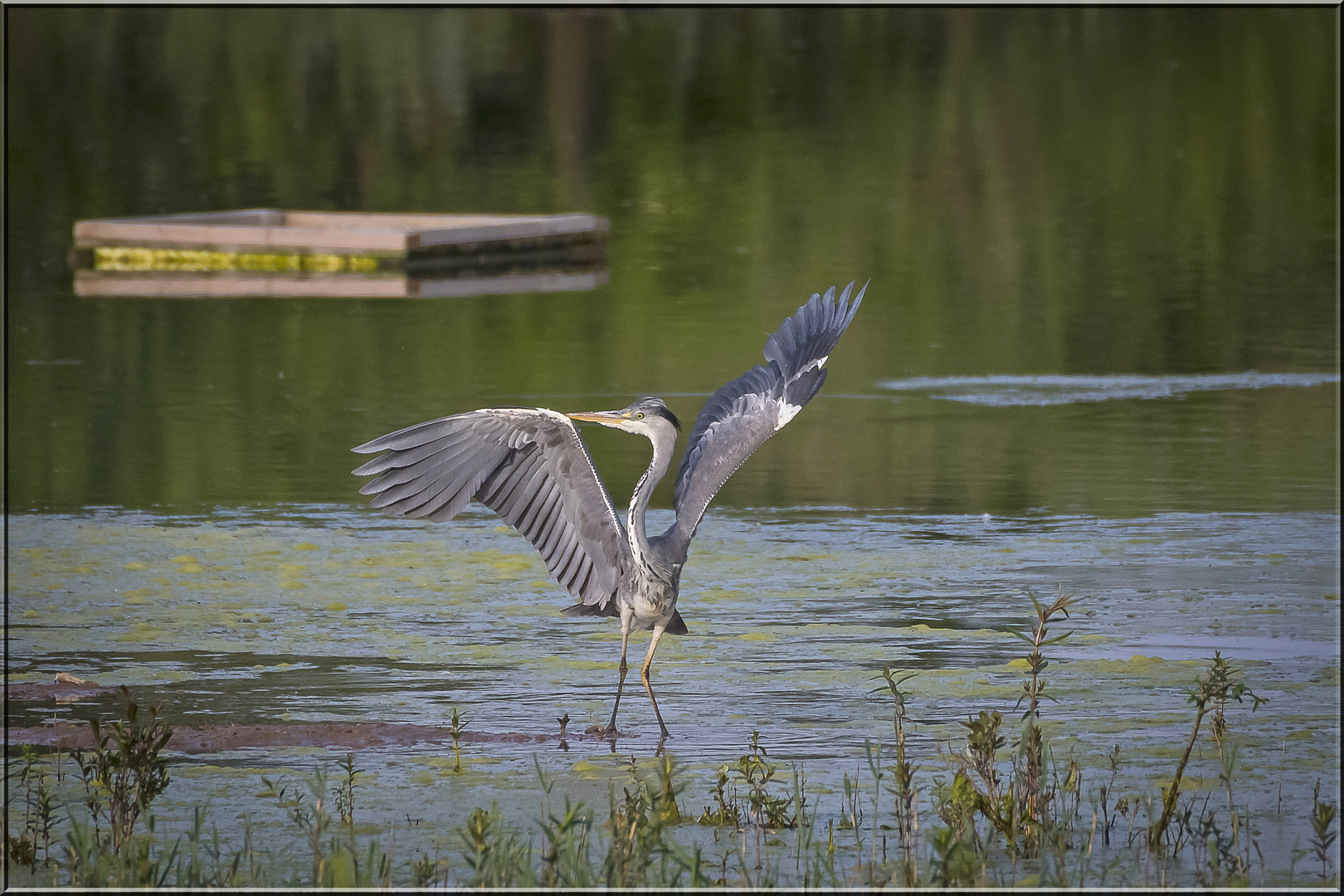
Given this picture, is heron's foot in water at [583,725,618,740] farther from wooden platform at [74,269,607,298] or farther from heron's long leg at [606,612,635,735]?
wooden platform at [74,269,607,298]

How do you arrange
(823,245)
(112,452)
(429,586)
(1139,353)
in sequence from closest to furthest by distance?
1. (429,586)
2. (112,452)
3. (1139,353)
4. (823,245)

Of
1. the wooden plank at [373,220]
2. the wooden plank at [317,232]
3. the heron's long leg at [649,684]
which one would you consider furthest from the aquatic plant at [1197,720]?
the wooden plank at [373,220]

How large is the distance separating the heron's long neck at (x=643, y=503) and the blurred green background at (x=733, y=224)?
381 centimetres

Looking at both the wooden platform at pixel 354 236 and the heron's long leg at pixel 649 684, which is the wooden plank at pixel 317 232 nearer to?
the wooden platform at pixel 354 236

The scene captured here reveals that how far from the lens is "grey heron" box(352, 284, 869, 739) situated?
7285mm

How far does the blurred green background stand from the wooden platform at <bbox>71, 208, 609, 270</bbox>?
1.74 ft

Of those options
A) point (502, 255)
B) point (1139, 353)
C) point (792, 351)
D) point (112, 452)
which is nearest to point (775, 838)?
point (792, 351)

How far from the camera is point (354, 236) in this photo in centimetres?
2088

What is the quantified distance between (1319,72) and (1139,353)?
1057 inches

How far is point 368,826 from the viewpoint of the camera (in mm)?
6496

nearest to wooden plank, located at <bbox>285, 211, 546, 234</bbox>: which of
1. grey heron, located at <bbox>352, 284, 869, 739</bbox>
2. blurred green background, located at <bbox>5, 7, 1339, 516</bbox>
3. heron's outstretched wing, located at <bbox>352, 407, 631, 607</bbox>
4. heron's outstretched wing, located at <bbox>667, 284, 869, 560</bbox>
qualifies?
blurred green background, located at <bbox>5, 7, 1339, 516</bbox>

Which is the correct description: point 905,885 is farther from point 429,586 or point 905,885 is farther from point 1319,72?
point 1319,72

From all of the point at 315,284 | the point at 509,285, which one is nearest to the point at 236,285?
the point at 315,284

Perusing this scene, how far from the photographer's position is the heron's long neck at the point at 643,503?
7414 mm
